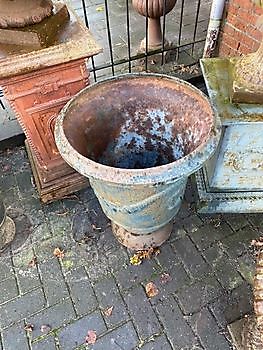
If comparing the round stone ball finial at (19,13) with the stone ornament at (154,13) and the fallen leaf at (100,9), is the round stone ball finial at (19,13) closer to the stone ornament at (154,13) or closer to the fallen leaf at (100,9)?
the stone ornament at (154,13)

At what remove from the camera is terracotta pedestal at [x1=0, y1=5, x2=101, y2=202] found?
2328mm

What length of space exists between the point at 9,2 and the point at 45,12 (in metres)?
0.24

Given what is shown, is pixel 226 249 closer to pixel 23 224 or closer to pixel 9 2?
pixel 23 224

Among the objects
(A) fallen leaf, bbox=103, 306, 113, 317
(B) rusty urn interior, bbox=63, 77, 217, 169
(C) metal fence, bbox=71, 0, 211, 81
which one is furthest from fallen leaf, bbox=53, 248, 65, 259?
(C) metal fence, bbox=71, 0, 211, 81

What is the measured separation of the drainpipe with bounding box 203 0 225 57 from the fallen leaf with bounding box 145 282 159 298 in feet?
8.15

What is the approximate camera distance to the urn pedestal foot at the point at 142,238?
2721 millimetres

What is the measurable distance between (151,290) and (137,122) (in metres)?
1.19

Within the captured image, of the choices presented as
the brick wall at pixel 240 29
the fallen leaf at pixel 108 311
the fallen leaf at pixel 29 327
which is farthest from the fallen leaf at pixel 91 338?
the brick wall at pixel 240 29

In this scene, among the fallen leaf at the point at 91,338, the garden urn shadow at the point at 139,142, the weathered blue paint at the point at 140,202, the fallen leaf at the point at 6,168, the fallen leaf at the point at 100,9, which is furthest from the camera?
the fallen leaf at the point at 100,9

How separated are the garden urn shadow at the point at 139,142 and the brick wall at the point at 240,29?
1.44 meters

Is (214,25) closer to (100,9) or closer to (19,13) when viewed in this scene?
(19,13)

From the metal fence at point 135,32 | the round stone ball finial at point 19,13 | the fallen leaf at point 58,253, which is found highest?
the round stone ball finial at point 19,13

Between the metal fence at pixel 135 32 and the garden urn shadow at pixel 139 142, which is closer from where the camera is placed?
the garden urn shadow at pixel 139 142

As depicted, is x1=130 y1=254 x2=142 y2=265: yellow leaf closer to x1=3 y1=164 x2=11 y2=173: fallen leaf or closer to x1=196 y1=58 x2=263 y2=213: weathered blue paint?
x1=196 y1=58 x2=263 y2=213: weathered blue paint
